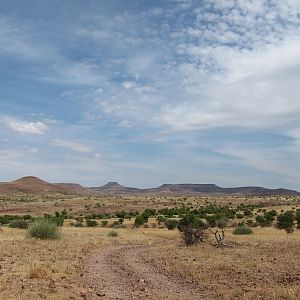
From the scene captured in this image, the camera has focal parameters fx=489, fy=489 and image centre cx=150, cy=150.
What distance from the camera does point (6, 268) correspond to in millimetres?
19672

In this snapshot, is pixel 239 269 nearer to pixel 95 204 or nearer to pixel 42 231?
pixel 42 231

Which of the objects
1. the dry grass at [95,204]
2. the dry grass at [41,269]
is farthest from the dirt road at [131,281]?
the dry grass at [95,204]

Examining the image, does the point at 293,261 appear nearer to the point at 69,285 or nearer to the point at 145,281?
the point at 145,281

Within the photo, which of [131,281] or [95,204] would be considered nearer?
[131,281]

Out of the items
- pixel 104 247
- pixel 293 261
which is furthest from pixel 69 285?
pixel 104 247

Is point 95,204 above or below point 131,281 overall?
above

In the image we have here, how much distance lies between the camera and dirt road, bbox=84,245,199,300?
14.9 metres

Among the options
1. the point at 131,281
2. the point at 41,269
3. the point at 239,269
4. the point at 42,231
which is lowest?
the point at 131,281

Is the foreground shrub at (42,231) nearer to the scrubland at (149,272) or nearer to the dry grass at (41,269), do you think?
the dry grass at (41,269)

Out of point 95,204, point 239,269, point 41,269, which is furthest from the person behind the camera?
point 95,204

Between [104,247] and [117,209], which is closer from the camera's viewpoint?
[104,247]

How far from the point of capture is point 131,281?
1728 centimetres

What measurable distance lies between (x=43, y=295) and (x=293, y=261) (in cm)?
1161

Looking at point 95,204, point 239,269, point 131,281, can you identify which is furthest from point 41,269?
point 95,204
